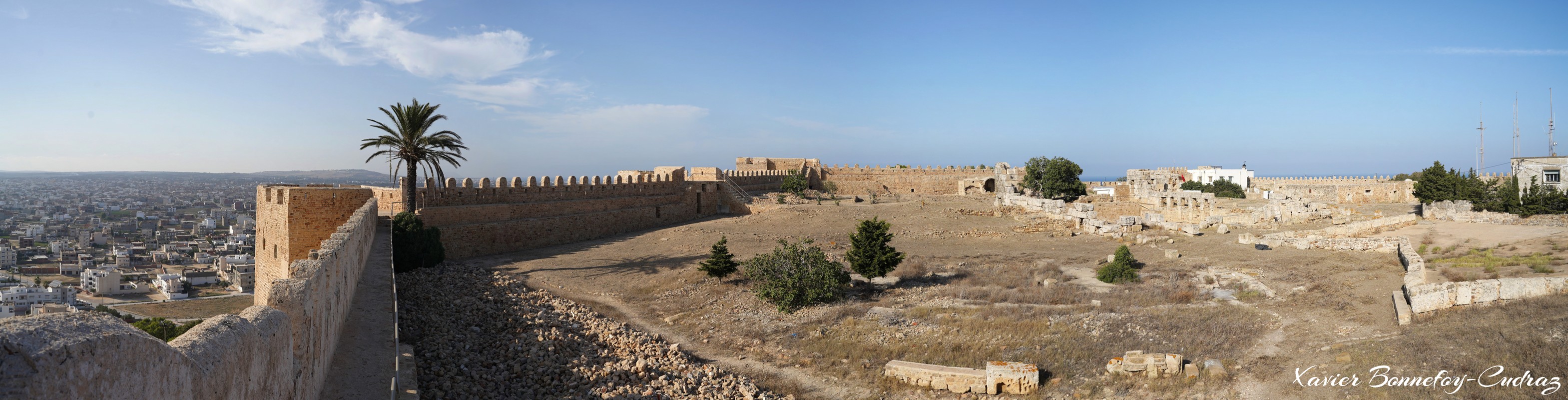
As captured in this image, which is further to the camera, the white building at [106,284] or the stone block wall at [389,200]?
the white building at [106,284]

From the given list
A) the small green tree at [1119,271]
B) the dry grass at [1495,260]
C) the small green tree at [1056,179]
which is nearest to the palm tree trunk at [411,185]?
the small green tree at [1119,271]

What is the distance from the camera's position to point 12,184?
42875 millimetres

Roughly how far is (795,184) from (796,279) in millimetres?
24329

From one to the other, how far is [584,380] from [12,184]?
5697cm

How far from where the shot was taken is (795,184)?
36.4 m

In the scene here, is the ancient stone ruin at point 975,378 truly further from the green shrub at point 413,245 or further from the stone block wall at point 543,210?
the stone block wall at point 543,210

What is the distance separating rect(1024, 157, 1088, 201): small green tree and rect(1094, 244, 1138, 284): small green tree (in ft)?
63.0

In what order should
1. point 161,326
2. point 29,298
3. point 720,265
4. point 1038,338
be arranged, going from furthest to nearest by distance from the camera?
point 29,298, point 720,265, point 161,326, point 1038,338

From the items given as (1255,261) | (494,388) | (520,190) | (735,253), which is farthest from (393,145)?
(1255,261)

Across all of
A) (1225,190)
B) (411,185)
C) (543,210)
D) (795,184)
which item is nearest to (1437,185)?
(1225,190)

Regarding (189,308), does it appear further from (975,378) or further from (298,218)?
(975,378)

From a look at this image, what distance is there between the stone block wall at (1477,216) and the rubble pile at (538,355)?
2236 cm

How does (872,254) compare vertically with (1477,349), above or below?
above

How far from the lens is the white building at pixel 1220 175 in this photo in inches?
2190
